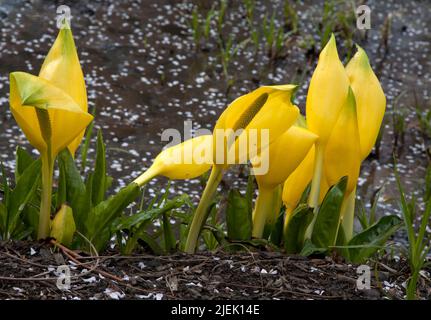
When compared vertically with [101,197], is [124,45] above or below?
Result: above

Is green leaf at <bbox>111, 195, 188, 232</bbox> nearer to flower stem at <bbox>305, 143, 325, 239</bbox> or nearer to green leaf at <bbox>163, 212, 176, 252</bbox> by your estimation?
green leaf at <bbox>163, 212, 176, 252</bbox>

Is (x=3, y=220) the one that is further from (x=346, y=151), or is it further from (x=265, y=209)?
(x=346, y=151)

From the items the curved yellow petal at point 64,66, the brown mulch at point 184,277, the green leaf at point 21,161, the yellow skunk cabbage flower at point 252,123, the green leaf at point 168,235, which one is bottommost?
the brown mulch at point 184,277

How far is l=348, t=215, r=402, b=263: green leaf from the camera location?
7.79 ft

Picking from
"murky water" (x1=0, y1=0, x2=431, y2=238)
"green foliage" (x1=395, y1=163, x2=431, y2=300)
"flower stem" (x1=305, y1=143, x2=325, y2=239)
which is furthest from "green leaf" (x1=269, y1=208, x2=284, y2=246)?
"murky water" (x1=0, y1=0, x2=431, y2=238)

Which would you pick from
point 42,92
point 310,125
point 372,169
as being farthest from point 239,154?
point 372,169

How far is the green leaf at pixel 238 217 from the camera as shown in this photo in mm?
2373

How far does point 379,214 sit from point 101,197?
5.17 ft

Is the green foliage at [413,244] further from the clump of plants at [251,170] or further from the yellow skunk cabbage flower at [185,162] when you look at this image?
the yellow skunk cabbage flower at [185,162]

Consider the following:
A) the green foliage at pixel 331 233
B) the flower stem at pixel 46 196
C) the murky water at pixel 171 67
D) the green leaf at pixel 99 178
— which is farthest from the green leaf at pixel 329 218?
the murky water at pixel 171 67

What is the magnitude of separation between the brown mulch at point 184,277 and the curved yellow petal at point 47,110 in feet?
0.89

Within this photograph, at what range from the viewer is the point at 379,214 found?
3668 millimetres

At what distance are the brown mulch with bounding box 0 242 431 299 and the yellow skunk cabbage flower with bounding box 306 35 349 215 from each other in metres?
0.33
